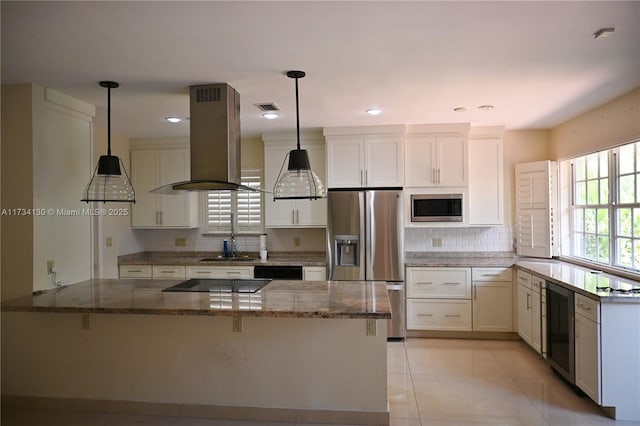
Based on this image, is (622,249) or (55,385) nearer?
(55,385)

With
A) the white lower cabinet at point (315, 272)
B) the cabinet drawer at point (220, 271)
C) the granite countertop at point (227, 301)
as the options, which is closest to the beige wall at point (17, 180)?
Answer: the granite countertop at point (227, 301)

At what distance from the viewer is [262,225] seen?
509 centimetres

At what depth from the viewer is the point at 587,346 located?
9.34 feet

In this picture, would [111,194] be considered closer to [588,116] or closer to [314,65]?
[314,65]

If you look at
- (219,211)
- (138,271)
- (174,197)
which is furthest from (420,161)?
(138,271)

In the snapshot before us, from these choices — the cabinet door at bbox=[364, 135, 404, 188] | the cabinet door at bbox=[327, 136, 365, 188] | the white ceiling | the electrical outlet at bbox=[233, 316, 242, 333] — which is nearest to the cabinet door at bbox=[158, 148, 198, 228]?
the white ceiling

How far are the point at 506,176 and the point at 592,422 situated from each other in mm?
2885

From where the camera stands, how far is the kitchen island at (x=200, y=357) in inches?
104

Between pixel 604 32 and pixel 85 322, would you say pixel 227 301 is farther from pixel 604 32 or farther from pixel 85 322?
pixel 604 32

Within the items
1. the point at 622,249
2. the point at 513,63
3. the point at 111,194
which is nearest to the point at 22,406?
the point at 111,194

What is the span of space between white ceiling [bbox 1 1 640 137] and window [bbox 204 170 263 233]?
1632 mm

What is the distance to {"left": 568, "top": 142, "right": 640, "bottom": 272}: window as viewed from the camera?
3336mm

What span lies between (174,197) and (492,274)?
3.98 meters

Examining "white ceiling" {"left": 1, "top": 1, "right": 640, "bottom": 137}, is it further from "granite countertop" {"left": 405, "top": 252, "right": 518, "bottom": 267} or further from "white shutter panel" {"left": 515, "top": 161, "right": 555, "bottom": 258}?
"granite countertop" {"left": 405, "top": 252, "right": 518, "bottom": 267}
